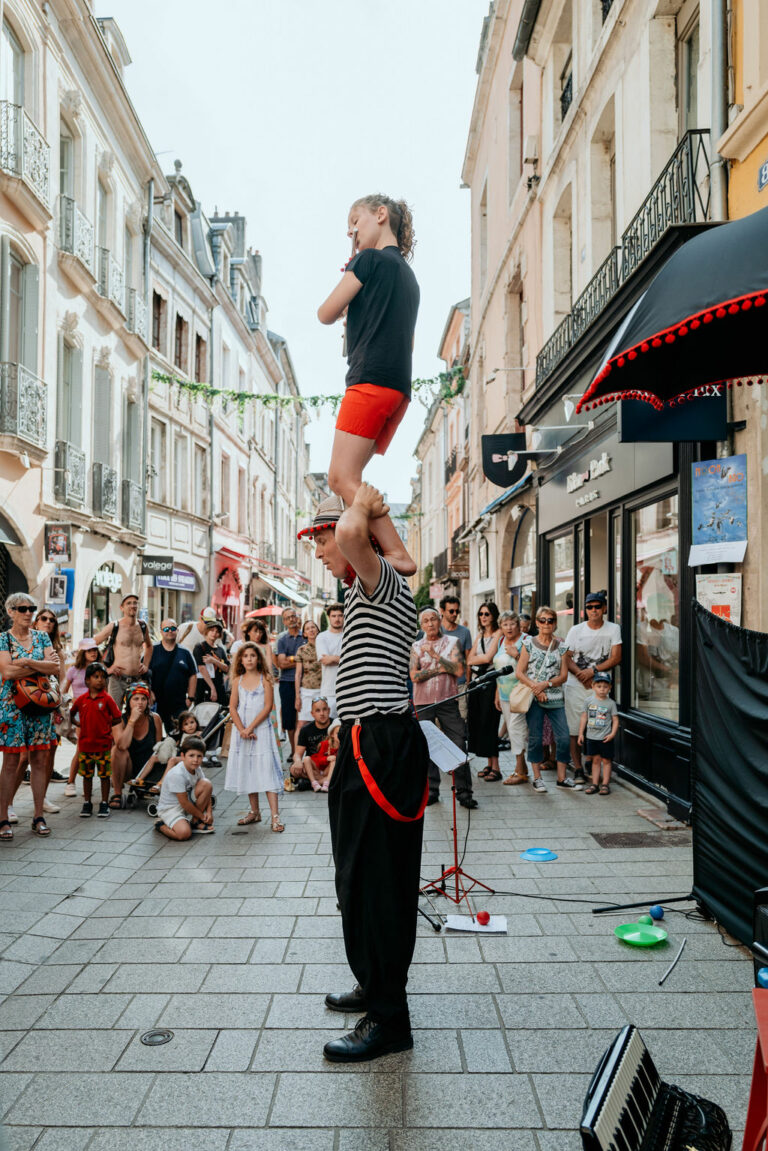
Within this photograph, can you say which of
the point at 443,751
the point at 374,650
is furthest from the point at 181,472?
the point at 374,650

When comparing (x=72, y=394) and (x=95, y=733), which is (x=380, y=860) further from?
(x=72, y=394)

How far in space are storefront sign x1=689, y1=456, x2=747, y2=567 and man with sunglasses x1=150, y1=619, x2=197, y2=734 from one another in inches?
233

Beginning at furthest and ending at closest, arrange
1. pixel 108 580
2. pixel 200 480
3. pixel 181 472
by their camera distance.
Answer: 1. pixel 200 480
2. pixel 181 472
3. pixel 108 580

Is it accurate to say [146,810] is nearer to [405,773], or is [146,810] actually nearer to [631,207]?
[405,773]

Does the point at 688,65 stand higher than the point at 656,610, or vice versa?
the point at 688,65

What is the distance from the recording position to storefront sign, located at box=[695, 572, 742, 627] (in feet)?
23.1

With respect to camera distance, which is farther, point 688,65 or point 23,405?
point 23,405

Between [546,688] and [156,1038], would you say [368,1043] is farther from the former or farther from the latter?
[546,688]

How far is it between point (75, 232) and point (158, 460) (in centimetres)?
828

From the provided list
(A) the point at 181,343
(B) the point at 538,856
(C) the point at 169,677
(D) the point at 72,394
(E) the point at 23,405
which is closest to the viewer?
(B) the point at 538,856

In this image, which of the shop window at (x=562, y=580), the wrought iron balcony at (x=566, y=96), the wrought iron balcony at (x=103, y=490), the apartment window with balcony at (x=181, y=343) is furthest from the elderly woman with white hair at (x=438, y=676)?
the apartment window with balcony at (x=181, y=343)

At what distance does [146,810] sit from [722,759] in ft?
19.1

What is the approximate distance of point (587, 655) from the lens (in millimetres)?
9766

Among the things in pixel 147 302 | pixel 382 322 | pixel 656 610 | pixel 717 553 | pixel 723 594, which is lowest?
pixel 656 610
